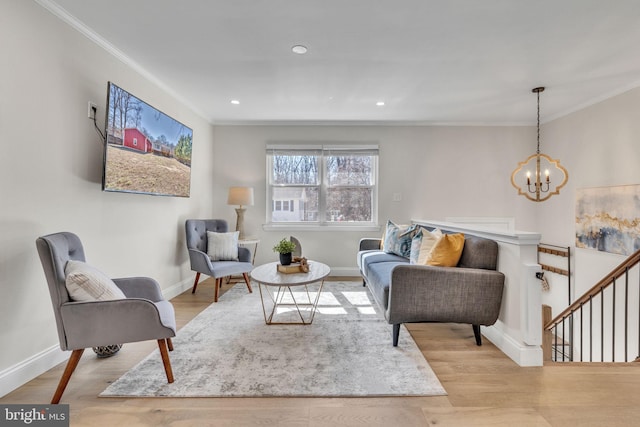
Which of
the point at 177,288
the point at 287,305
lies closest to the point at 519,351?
the point at 287,305

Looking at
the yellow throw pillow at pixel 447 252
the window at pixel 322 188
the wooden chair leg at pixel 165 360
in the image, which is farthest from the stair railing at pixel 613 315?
the wooden chair leg at pixel 165 360

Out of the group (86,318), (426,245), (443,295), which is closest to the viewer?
(86,318)

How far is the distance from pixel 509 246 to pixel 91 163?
3212 mm

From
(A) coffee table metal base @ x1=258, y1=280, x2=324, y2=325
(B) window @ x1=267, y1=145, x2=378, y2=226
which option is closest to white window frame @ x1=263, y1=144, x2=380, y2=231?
(B) window @ x1=267, y1=145, x2=378, y2=226

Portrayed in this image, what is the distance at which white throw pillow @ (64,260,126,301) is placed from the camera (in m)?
1.68

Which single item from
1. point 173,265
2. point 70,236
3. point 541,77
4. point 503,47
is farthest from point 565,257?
point 70,236

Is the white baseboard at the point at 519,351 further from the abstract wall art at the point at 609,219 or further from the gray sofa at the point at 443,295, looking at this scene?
the abstract wall art at the point at 609,219

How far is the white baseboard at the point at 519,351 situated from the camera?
207cm

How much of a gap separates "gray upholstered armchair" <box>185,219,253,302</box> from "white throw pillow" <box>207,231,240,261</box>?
0.06 metres

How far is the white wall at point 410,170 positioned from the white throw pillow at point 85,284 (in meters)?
3.03

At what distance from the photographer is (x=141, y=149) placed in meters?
2.75

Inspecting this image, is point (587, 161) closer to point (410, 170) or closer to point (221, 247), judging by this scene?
point (410, 170)

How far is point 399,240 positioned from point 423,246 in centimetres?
84

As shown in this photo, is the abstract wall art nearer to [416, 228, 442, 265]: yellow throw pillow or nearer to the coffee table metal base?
[416, 228, 442, 265]: yellow throw pillow
